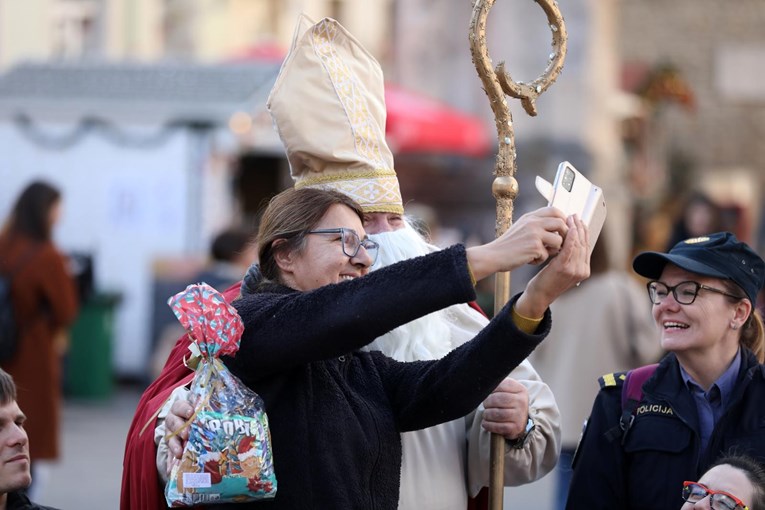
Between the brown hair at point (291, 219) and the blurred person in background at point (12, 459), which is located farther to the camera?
the blurred person in background at point (12, 459)

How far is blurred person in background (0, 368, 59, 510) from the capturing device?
133 inches

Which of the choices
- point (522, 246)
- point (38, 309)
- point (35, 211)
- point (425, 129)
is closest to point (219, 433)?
point (522, 246)

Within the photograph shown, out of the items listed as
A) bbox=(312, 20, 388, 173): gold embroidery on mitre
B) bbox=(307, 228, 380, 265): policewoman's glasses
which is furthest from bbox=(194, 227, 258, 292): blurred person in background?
bbox=(307, 228, 380, 265): policewoman's glasses

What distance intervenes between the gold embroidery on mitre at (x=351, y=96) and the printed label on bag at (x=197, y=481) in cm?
126

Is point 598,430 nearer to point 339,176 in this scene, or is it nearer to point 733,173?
point 339,176

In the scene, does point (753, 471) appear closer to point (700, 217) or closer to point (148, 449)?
point (148, 449)

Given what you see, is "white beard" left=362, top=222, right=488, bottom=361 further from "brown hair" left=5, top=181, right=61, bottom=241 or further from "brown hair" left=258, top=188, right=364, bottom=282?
"brown hair" left=5, top=181, right=61, bottom=241

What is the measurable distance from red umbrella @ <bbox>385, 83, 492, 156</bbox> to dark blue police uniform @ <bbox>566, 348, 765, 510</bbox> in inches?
374

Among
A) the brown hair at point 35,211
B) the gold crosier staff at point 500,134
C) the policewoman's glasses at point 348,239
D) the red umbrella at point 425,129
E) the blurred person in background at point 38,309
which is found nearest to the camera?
the policewoman's glasses at point 348,239

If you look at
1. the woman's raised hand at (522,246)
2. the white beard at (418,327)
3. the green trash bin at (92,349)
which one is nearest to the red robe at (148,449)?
the white beard at (418,327)

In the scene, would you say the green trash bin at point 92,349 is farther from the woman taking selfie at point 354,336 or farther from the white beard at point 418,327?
the woman taking selfie at point 354,336

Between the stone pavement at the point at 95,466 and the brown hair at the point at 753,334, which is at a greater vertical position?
the brown hair at the point at 753,334

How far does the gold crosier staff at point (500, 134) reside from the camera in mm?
3363

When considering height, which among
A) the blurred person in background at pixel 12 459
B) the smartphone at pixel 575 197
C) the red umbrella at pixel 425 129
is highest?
the red umbrella at pixel 425 129
